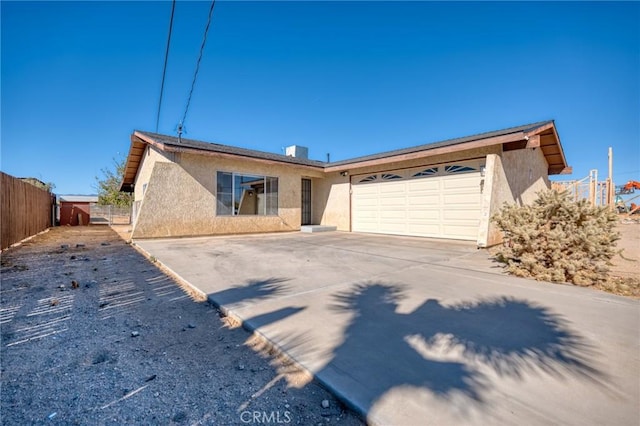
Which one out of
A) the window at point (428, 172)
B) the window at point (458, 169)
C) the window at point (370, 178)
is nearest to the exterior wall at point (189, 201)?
the window at point (370, 178)

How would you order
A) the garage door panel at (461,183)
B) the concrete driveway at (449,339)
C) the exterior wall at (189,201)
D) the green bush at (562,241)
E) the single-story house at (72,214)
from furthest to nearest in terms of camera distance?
1. the single-story house at (72,214)
2. the exterior wall at (189,201)
3. the garage door panel at (461,183)
4. the green bush at (562,241)
5. the concrete driveway at (449,339)

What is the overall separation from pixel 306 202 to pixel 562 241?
11294 millimetres

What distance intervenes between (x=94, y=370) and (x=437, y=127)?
816 inches

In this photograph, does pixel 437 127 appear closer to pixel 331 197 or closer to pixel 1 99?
pixel 331 197

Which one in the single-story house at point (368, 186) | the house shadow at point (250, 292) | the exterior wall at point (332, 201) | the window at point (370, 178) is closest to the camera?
the house shadow at point (250, 292)

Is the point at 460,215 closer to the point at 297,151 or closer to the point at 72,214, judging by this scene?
the point at 297,151

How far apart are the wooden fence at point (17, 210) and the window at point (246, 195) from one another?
5.64 metres

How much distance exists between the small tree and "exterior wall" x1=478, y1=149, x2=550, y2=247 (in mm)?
28712

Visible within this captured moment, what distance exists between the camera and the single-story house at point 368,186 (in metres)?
8.29

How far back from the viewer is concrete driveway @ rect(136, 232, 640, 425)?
158cm

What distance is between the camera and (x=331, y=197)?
1380 cm

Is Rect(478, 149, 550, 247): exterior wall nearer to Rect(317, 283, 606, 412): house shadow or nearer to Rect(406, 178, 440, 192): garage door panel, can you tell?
Rect(406, 178, 440, 192): garage door panel

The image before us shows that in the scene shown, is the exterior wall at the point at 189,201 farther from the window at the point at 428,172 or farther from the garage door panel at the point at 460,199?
the garage door panel at the point at 460,199

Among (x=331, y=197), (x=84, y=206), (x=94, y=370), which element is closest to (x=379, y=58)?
(x=331, y=197)
